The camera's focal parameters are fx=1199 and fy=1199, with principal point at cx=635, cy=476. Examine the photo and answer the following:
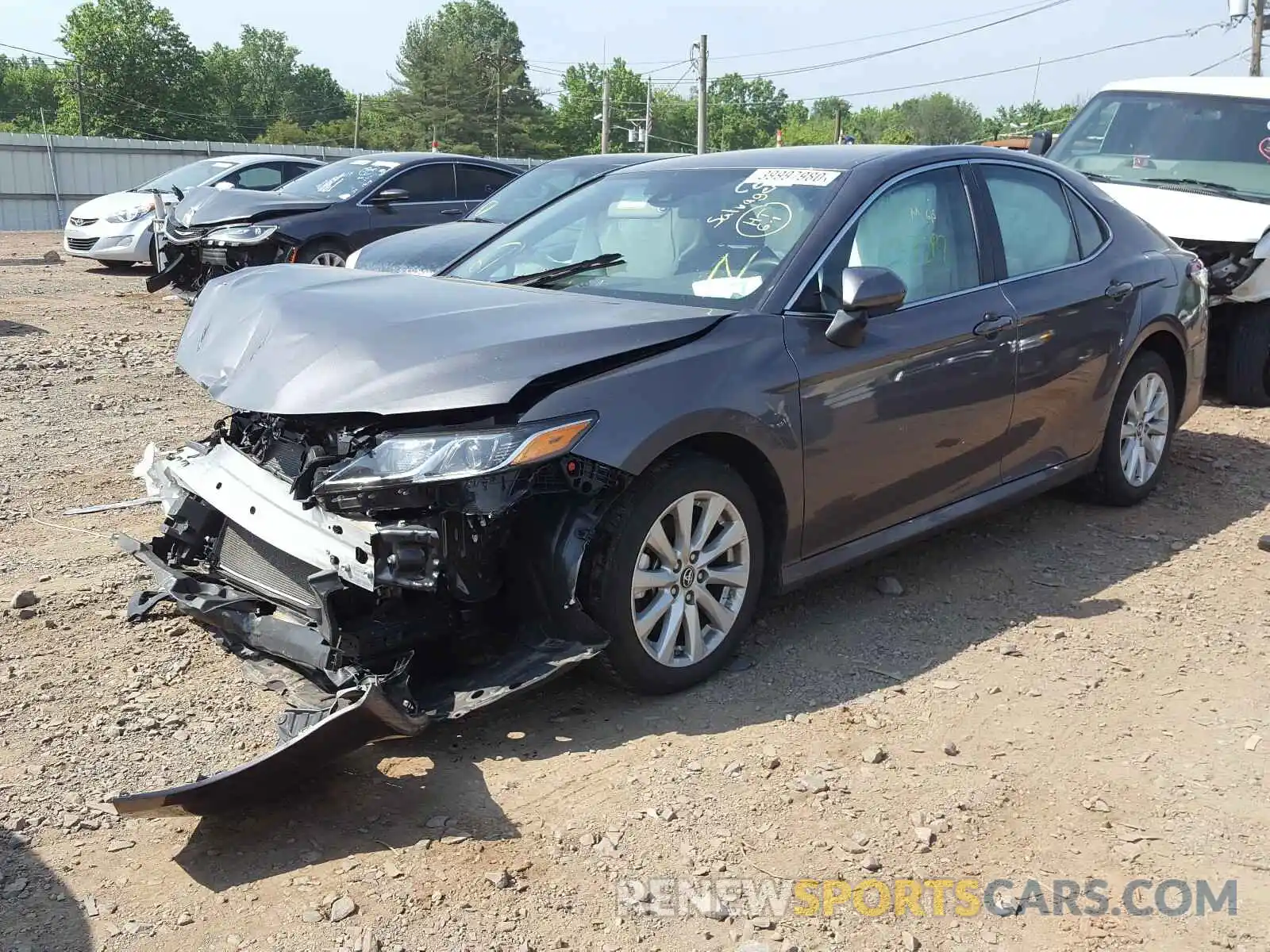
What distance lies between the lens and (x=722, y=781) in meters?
3.45

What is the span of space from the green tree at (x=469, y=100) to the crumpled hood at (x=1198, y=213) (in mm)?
75915

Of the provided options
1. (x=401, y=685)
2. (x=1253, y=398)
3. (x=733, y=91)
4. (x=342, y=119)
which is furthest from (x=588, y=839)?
(x=733, y=91)

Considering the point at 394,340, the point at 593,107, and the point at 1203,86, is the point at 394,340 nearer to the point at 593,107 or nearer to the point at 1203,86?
the point at 1203,86

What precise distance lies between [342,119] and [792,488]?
105820 millimetres

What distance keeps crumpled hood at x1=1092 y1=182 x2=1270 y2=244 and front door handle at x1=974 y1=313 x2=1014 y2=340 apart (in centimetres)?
341

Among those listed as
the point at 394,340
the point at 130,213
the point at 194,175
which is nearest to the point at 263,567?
the point at 394,340

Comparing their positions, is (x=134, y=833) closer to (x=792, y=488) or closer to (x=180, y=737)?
(x=180, y=737)

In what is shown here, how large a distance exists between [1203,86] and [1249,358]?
2323 mm

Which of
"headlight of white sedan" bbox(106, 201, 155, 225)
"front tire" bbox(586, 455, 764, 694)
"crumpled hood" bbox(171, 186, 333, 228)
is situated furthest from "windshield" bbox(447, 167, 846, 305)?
"headlight of white sedan" bbox(106, 201, 155, 225)

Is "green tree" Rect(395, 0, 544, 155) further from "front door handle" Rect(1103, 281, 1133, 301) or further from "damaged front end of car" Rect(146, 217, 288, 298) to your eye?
"front door handle" Rect(1103, 281, 1133, 301)

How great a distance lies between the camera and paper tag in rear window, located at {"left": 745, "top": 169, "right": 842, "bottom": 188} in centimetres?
451

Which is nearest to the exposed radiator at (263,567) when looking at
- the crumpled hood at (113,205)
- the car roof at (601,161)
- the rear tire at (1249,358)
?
the car roof at (601,161)

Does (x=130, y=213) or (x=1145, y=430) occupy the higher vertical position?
(x=130, y=213)

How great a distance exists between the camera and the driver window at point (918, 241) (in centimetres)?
433
